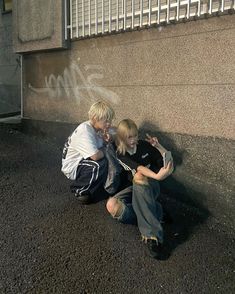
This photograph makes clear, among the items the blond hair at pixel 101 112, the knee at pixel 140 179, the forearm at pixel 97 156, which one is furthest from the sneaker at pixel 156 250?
the blond hair at pixel 101 112

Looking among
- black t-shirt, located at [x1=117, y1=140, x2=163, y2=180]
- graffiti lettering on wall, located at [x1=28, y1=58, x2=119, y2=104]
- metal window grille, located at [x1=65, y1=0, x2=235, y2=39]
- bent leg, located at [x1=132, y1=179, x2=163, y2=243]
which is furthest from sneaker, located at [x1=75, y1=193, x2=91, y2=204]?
metal window grille, located at [x1=65, y1=0, x2=235, y2=39]

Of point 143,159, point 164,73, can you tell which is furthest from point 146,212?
point 164,73

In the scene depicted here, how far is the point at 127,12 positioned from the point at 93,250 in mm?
2945

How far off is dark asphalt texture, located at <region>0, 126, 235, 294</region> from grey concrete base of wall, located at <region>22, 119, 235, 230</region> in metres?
0.12

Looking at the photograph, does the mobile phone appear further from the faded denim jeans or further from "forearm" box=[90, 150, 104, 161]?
"forearm" box=[90, 150, 104, 161]

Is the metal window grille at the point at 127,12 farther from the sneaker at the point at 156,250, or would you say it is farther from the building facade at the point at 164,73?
the sneaker at the point at 156,250

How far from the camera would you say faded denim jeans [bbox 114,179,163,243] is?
3.48 meters

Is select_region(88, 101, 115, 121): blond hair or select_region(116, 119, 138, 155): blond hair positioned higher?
select_region(88, 101, 115, 121): blond hair

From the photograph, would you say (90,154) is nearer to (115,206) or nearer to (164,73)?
(115,206)

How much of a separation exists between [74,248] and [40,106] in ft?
11.6

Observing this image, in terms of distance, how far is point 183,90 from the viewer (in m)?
4.27

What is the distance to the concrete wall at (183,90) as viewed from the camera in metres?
3.90

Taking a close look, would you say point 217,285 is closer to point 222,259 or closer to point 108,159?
point 222,259

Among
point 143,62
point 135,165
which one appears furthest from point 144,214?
point 143,62
